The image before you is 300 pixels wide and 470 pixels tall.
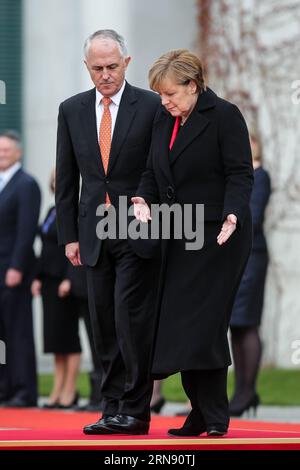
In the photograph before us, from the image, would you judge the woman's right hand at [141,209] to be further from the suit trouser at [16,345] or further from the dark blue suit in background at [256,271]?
the suit trouser at [16,345]

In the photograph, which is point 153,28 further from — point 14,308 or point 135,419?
point 135,419

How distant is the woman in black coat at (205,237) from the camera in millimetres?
6125

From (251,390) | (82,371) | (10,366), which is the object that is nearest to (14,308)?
(10,366)

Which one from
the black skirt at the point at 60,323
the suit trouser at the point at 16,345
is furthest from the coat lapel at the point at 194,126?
the suit trouser at the point at 16,345

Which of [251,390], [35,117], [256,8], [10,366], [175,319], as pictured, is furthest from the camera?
[35,117]

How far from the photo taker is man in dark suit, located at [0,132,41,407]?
10.0 m

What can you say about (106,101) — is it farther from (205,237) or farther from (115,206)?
(205,237)

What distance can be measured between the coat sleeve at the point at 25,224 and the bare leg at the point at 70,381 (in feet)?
2.42

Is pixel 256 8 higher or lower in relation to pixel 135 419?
higher

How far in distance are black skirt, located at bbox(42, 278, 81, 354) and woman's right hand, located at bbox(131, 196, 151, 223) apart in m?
4.00

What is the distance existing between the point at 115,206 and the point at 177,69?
2.58ft

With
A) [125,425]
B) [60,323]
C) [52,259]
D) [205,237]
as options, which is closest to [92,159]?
[205,237]

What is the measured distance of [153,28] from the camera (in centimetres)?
1355

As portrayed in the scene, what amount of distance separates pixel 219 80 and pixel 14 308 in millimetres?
3954
